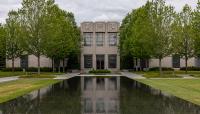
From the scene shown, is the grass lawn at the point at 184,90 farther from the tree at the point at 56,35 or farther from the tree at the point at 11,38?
the tree at the point at 11,38

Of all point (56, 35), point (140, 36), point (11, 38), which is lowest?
point (140, 36)

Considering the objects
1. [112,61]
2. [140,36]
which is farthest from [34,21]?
[112,61]

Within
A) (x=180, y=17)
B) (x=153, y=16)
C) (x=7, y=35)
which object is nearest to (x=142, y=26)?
(x=153, y=16)

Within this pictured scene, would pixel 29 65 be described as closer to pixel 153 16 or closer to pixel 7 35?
pixel 7 35

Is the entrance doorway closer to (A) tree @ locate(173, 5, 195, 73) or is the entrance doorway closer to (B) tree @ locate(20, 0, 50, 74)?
(A) tree @ locate(173, 5, 195, 73)

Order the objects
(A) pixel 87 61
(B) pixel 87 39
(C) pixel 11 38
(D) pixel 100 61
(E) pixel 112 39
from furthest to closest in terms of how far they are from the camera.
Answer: (D) pixel 100 61 < (A) pixel 87 61 < (E) pixel 112 39 < (B) pixel 87 39 < (C) pixel 11 38

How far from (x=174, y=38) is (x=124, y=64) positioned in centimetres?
3268

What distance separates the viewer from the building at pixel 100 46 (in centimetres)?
7938

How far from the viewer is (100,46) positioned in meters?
79.8

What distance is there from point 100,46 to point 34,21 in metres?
33.6

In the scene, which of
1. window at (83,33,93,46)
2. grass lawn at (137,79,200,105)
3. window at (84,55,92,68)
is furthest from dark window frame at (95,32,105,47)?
grass lawn at (137,79,200,105)

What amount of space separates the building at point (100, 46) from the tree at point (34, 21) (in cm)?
3204

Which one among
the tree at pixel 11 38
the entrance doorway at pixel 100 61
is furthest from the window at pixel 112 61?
the tree at pixel 11 38

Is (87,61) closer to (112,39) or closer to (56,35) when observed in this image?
(112,39)
